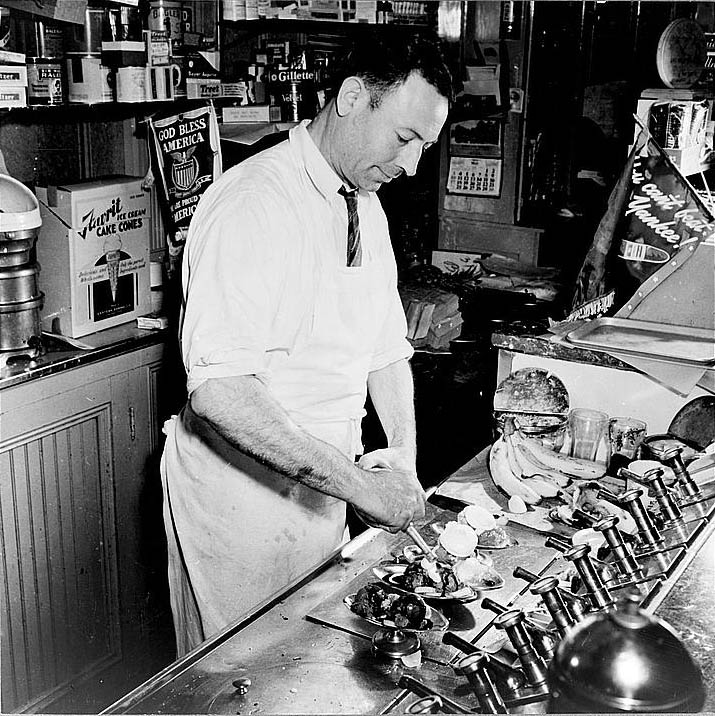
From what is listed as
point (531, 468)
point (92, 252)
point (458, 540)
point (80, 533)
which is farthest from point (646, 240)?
point (80, 533)

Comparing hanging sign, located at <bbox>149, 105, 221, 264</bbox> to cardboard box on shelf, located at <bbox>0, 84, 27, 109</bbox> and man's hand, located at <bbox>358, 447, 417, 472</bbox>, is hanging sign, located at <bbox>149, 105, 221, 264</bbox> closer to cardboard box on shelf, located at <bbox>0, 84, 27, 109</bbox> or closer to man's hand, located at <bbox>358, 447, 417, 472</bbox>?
cardboard box on shelf, located at <bbox>0, 84, 27, 109</bbox>

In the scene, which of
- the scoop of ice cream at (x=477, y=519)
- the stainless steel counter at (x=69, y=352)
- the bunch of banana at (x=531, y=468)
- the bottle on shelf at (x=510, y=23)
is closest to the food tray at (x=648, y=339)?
the bunch of banana at (x=531, y=468)

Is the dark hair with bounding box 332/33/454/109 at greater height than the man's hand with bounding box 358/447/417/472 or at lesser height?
greater

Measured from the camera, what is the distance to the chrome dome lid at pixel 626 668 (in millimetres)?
1136

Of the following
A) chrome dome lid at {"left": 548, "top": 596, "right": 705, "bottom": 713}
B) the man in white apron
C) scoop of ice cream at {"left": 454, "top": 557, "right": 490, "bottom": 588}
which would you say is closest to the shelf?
the man in white apron

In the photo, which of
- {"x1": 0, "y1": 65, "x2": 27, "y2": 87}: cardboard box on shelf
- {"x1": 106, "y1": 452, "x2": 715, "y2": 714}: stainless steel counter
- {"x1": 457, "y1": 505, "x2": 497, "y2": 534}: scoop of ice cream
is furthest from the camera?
{"x1": 0, "y1": 65, "x2": 27, "y2": 87}: cardboard box on shelf

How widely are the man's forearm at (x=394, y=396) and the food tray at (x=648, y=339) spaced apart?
0.56m

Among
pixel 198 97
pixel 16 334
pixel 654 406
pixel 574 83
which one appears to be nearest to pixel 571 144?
pixel 574 83

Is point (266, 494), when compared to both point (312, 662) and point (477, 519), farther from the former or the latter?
point (312, 662)

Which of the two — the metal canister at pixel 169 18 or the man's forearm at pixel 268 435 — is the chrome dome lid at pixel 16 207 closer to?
the metal canister at pixel 169 18

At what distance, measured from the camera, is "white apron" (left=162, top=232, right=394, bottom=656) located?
2.13 m

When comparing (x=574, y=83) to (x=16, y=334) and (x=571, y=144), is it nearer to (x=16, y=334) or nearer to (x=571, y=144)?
(x=571, y=144)

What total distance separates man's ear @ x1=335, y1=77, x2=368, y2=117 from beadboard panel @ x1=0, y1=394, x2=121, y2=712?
4.53 feet

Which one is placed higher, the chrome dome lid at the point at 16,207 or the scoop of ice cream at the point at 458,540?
the chrome dome lid at the point at 16,207
